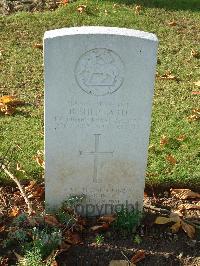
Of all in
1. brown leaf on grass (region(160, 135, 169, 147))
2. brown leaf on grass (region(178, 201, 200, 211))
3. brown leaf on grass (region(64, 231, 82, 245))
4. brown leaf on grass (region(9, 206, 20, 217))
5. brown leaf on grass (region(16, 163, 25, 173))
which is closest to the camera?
brown leaf on grass (region(64, 231, 82, 245))

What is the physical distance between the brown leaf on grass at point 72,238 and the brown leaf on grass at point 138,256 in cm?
44

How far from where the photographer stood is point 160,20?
8.63 meters

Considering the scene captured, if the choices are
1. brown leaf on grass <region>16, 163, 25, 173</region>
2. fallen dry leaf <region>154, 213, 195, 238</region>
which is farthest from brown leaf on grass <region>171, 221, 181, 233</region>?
brown leaf on grass <region>16, 163, 25, 173</region>

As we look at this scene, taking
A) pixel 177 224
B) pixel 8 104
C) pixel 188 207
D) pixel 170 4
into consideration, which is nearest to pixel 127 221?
pixel 177 224

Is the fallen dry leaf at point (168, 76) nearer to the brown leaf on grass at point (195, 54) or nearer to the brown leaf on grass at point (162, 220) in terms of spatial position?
the brown leaf on grass at point (195, 54)

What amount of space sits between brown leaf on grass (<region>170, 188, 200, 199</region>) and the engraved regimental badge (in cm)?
Answer: 140

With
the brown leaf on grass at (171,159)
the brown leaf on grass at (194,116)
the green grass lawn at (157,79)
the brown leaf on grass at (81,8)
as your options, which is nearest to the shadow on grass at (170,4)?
the green grass lawn at (157,79)

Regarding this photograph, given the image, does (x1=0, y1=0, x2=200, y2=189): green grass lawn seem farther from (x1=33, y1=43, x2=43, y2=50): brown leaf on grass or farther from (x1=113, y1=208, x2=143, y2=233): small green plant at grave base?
(x1=113, y1=208, x2=143, y2=233): small green plant at grave base

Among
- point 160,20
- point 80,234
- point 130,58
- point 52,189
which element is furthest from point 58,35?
point 160,20

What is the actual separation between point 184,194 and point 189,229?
56 centimetres

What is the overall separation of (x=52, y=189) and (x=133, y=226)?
28.4 inches

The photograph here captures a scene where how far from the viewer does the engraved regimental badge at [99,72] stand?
3.69 meters

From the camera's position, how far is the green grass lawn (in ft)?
16.7

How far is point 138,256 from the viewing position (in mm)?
4004
